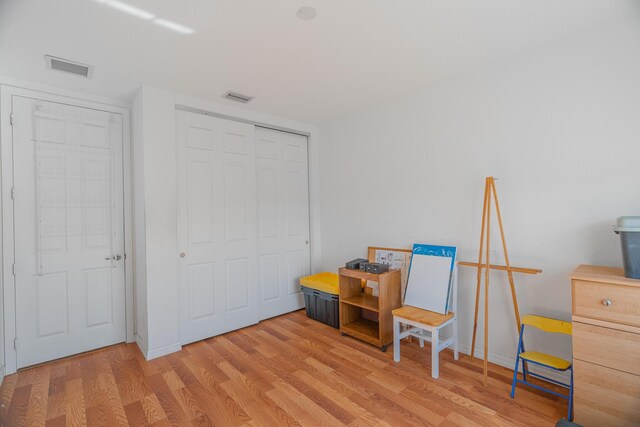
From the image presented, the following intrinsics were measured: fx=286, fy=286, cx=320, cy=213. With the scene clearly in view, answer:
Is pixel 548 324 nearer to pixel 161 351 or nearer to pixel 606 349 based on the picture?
pixel 606 349

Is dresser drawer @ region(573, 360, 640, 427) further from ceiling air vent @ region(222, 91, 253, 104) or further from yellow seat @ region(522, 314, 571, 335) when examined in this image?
ceiling air vent @ region(222, 91, 253, 104)

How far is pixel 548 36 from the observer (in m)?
2.23

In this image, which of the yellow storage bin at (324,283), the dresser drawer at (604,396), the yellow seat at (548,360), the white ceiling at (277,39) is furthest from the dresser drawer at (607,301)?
the yellow storage bin at (324,283)

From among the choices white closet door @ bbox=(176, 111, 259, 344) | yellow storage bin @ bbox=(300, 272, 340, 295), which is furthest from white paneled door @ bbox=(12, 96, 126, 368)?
yellow storage bin @ bbox=(300, 272, 340, 295)

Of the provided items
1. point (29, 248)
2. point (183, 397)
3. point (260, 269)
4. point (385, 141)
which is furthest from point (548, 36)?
point (29, 248)

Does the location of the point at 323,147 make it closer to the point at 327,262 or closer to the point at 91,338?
the point at 327,262

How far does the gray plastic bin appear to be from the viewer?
1676 mm

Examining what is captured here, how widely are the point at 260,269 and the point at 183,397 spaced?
1750 mm

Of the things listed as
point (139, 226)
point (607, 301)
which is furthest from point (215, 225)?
point (607, 301)

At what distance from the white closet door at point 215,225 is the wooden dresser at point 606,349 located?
10.3ft

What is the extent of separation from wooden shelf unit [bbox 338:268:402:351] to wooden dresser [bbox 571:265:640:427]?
150 cm

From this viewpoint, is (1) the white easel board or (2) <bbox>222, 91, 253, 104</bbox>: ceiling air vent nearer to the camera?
(1) the white easel board

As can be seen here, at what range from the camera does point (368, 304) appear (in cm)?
316

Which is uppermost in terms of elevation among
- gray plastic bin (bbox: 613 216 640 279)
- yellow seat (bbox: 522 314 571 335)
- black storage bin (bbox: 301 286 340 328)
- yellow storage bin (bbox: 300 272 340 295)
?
gray plastic bin (bbox: 613 216 640 279)
